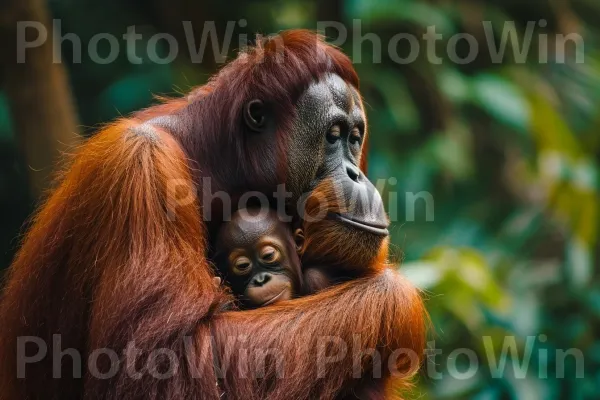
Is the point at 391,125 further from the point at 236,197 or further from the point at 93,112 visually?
the point at 236,197

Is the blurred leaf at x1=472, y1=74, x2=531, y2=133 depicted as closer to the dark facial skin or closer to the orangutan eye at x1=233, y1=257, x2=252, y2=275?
the dark facial skin

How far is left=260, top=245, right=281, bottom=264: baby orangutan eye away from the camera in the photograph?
3310mm

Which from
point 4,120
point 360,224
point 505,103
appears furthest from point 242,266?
point 505,103

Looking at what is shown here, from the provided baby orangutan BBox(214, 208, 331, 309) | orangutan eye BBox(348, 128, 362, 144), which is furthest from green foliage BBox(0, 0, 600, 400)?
baby orangutan BBox(214, 208, 331, 309)

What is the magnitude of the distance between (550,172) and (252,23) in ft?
8.50

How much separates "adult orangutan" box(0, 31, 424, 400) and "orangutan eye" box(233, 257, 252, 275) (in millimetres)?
118

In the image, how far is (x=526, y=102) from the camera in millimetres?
7305

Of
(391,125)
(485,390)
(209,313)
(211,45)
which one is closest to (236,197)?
(209,313)

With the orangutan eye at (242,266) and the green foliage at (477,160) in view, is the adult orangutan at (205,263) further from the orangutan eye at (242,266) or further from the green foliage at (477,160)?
the green foliage at (477,160)

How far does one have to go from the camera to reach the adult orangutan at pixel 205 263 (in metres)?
3.04

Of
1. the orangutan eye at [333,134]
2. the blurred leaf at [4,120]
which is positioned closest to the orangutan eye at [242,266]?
the orangutan eye at [333,134]

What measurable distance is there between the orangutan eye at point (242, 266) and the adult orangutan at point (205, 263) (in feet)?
0.39

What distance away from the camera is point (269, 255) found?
3.32 m

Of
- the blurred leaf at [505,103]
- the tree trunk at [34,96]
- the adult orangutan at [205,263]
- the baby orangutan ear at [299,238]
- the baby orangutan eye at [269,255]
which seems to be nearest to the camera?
the adult orangutan at [205,263]
